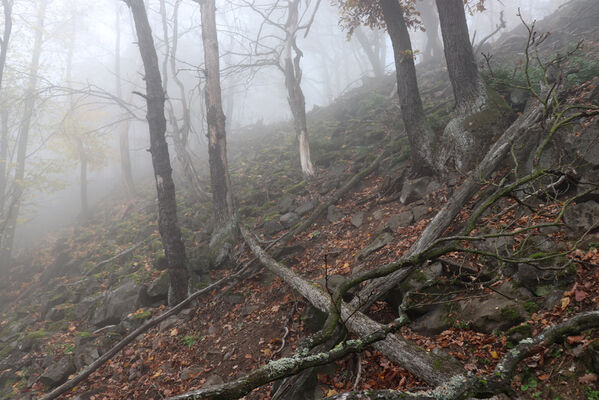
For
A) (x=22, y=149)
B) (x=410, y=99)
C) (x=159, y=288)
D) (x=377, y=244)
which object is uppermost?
(x=22, y=149)

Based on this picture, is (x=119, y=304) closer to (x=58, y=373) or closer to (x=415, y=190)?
(x=58, y=373)

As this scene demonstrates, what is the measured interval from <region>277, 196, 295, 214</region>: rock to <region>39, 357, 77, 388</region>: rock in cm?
593

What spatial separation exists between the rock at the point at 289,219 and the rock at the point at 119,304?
3829 millimetres

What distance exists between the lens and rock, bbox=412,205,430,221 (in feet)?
22.0

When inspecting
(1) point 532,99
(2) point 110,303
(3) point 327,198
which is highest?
(1) point 532,99

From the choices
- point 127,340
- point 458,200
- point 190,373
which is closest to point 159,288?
point 127,340

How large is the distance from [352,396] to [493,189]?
5258 mm

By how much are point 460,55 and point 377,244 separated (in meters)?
4.78

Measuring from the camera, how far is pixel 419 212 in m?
6.81

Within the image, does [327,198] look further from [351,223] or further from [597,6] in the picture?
[597,6]

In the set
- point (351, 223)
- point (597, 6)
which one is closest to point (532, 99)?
point (351, 223)

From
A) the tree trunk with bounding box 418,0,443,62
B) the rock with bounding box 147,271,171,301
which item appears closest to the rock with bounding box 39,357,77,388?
the rock with bounding box 147,271,171,301

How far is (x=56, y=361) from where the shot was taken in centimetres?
654

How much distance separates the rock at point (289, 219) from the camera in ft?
29.6
